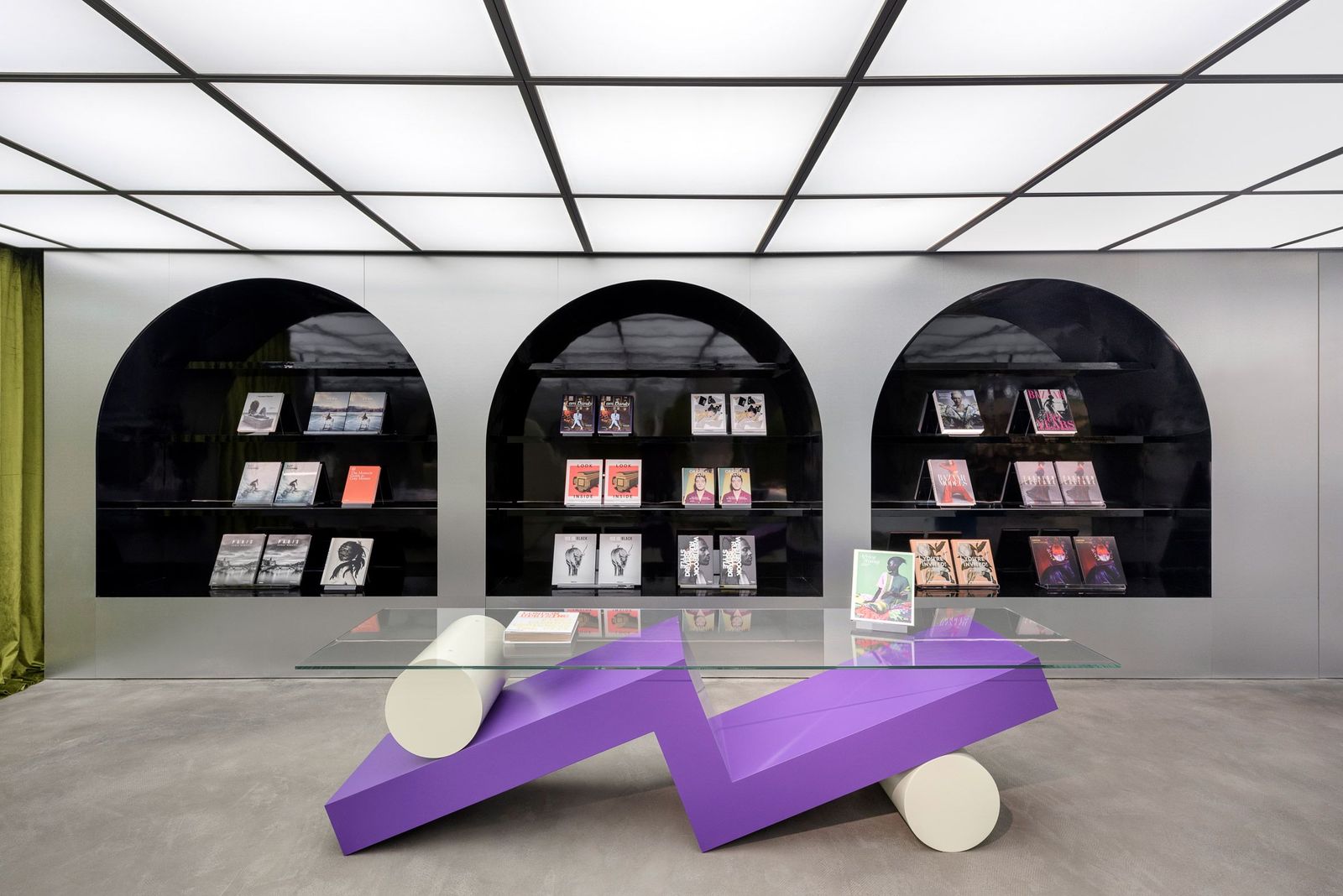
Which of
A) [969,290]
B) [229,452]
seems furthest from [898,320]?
[229,452]

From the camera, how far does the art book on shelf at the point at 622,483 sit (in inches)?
175

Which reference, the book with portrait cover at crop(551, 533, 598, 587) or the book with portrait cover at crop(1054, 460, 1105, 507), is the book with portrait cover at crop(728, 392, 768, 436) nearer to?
the book with portrait cover at crop(551, 533, 598, 587)

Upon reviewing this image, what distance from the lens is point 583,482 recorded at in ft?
14.8

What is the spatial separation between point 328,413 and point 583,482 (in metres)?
1.76

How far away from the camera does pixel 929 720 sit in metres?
2.32

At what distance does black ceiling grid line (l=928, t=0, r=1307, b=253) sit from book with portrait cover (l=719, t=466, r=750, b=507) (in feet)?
6.52

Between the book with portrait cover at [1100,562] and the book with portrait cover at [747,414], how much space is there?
7.38 ft

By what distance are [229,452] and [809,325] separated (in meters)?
4.01

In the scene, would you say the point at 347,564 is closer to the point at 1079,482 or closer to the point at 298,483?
the point at 298,483

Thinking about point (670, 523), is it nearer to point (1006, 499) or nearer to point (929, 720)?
point (1006, 499)

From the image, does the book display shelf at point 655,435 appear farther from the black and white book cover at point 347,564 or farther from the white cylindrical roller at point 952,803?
the white cylindrical roller at point 952,803

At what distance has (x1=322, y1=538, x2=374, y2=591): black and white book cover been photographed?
4.35m

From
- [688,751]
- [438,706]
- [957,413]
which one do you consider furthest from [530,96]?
[957,413]

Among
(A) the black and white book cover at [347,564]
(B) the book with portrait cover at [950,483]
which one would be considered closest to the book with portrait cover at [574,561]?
(A) the black and white book cover at [347,564]
